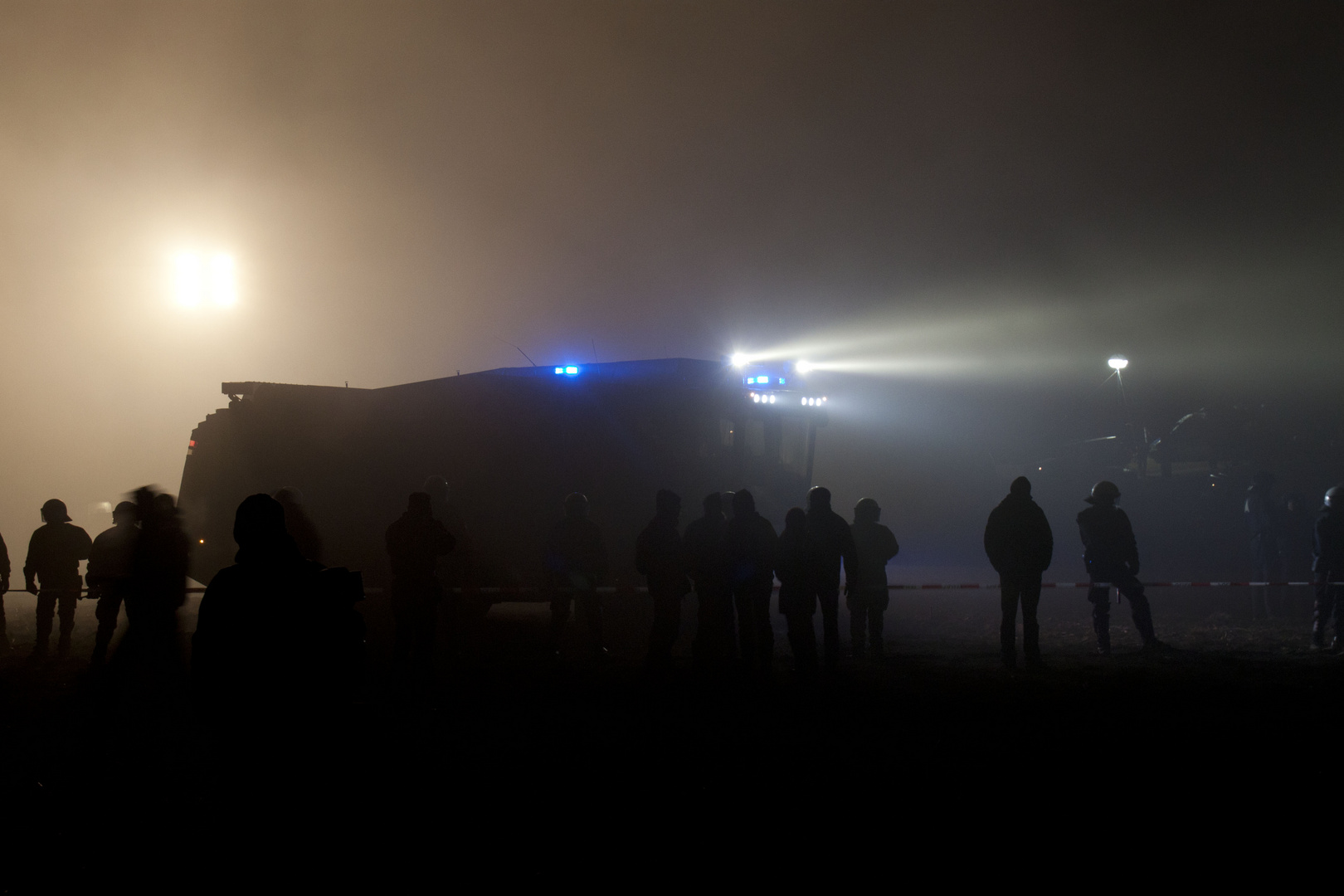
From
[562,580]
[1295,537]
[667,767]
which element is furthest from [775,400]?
[667,767]

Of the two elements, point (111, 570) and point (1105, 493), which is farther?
point (1105, 493)

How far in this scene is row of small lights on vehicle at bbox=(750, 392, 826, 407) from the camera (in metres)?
12.2

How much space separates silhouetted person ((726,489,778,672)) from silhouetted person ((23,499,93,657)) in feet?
25.6

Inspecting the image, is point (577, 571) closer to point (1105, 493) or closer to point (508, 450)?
point (508, 450)

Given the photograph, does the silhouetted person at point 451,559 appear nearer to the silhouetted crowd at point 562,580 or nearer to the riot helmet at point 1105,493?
the silhouetted crowd at point 562,580

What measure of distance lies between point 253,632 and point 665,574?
211 inches

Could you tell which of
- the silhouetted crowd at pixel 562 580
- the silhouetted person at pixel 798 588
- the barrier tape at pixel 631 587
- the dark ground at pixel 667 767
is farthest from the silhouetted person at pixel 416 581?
the silhouetted person at pixel 798 588

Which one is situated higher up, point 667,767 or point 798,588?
point 798,588

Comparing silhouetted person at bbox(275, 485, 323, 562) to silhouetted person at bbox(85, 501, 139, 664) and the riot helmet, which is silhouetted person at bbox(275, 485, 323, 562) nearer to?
silhouetted person at bbox(85, 501, 139, 664)

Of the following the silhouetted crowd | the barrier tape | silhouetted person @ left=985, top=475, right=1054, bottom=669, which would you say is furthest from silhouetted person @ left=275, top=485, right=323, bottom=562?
silhouetted person @ left=985, top=475, right=1054, bottom=669

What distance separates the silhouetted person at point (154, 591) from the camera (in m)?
6.16

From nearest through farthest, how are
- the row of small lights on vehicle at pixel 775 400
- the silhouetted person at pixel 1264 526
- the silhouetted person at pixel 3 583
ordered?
the silhouetted person at pixel 3 583 → the silhouetted person at pixel 1264 526 → the row of small lights on vehicle at pixel 775 400

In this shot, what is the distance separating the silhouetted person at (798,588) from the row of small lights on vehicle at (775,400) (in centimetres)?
461

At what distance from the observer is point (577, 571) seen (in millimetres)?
8945
